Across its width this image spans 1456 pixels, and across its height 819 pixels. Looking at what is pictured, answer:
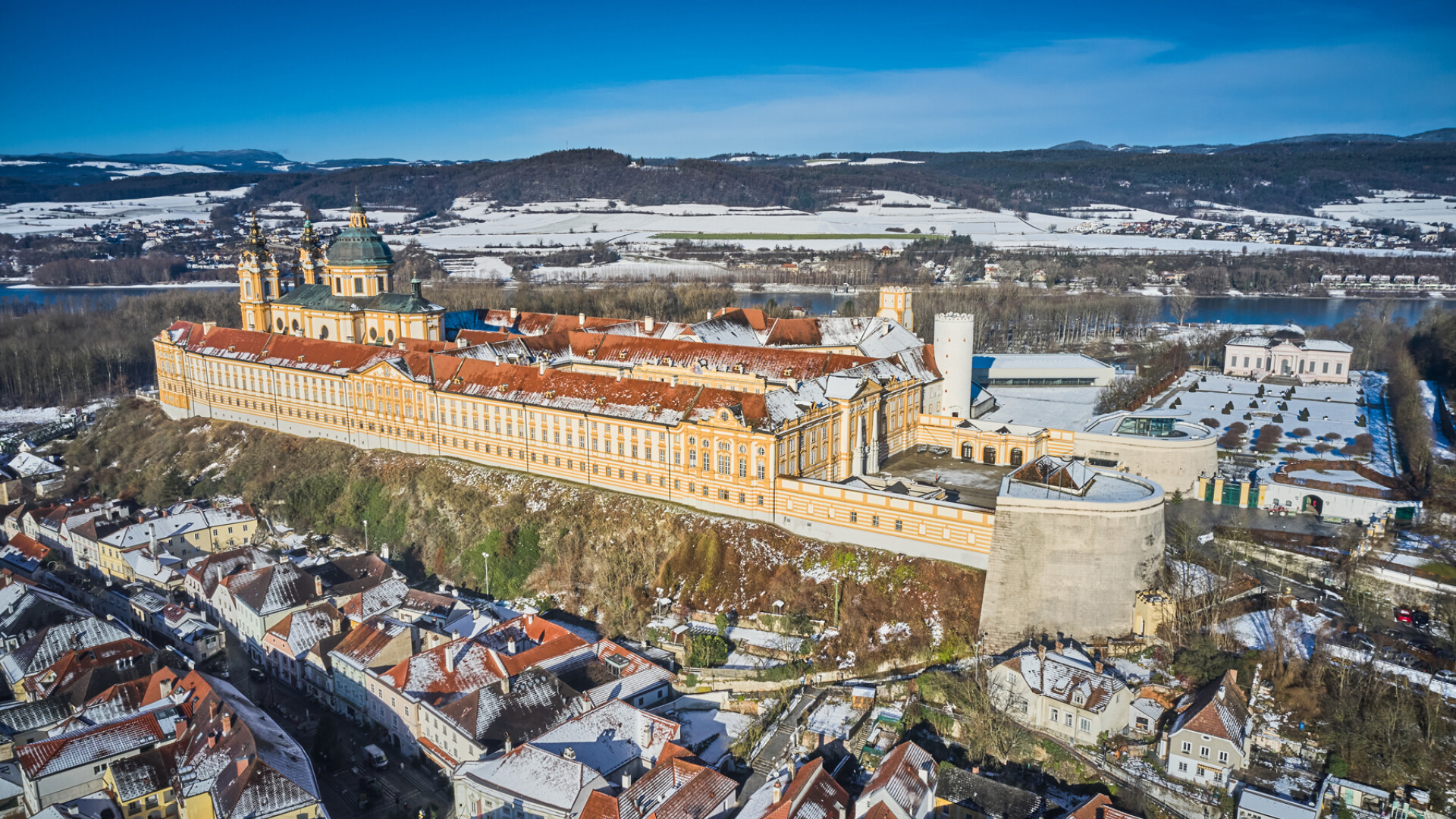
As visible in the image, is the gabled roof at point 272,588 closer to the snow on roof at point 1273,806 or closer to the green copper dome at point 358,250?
the green copper dome at point 358,250

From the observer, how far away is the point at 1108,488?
3766 centimetres

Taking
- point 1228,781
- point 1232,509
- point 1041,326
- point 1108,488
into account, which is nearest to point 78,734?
point 1228,781

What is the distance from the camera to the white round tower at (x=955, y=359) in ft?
173

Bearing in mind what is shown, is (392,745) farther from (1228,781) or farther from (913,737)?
(1228,781)

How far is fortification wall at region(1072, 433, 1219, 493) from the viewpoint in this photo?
45000 mm

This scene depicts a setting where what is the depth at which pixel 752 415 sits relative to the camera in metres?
41.3

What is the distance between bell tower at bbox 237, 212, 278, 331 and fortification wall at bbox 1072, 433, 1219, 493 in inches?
2079

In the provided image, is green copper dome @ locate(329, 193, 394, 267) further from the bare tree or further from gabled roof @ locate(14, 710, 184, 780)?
the bare tree

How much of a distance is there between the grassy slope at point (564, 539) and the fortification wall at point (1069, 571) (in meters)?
1.13

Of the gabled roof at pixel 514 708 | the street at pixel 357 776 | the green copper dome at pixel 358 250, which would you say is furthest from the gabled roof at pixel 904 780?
the green copper dome at pixel 358 250

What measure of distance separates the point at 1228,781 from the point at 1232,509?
18.9 metres

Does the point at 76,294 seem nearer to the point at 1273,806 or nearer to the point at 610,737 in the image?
the point at 610,737

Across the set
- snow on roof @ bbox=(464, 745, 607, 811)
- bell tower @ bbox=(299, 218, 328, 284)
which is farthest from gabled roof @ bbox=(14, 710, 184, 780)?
bell tower @ bbox=(299, 218, 328, 284)

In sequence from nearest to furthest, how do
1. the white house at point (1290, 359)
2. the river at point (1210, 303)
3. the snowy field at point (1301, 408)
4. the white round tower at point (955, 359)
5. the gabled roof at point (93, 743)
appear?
the gabled roof at point (93, 743), the white round tower at point (955, 359), the snowy field at point (1301, 408), the white house at point (1290, 359), the river at point (1210, 303)
